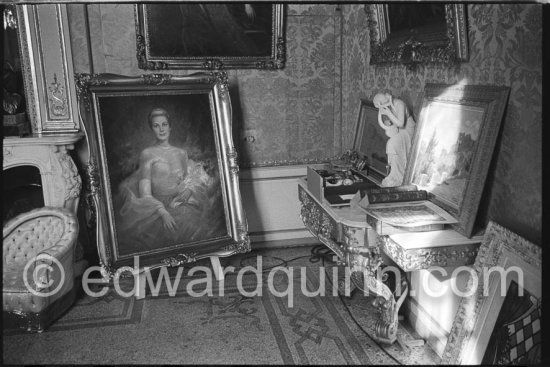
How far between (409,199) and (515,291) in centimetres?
52

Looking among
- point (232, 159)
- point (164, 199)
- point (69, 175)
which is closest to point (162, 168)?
point (164, 199)

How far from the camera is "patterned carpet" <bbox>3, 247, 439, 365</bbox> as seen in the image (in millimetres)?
1888

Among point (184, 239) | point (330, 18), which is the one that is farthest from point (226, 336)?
point (330, 18)

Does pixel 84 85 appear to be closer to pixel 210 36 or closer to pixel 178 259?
pixel 210 36

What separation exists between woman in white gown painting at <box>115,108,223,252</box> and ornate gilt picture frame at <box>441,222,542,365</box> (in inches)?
52.3

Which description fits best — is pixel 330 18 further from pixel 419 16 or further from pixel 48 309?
pixel 48 309

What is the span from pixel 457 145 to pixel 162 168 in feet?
4.45

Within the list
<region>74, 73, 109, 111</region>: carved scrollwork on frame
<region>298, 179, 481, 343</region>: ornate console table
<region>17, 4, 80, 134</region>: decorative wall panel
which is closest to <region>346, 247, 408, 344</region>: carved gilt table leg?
<region>298, 179, 481, 343</region>: ornate console table

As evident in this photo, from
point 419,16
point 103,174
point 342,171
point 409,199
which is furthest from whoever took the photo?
point 342,171

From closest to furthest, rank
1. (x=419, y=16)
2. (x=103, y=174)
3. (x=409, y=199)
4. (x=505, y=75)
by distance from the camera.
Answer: (x=505, y=75), (x=409, y=199), (x=419, y=16), (x=103, y=174)

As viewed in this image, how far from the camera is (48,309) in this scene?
213cm

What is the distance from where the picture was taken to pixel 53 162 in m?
2.57

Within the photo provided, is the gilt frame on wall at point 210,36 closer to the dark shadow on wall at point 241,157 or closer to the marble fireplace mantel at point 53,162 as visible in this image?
the dark shadow on wall at point 241,157

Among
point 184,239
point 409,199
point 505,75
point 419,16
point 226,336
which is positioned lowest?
point 226,336
